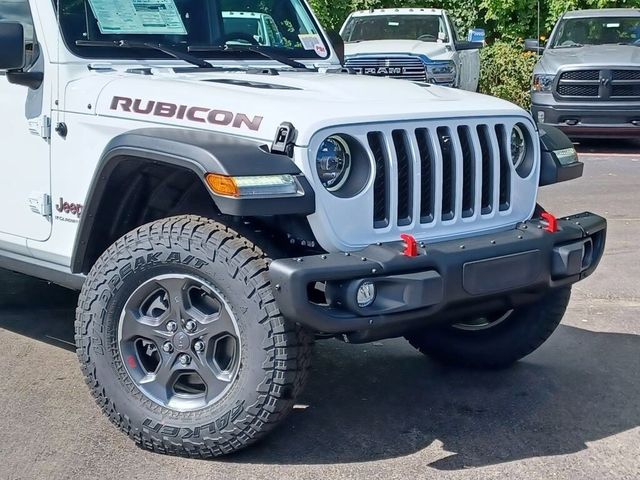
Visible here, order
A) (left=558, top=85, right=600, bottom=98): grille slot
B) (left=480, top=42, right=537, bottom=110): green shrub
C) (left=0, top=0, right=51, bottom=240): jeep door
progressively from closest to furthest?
(left=0, top=0, right=51, bottom=240): jeep door → (left=558, top=85, right=600, bottom=98): grille slot → (left=480, top=42, right=537, bottom=110): green shrub

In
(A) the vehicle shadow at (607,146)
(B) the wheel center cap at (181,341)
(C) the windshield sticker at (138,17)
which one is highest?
(C) the windshield sticker at (138,17)

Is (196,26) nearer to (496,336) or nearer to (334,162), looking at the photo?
(334,162)

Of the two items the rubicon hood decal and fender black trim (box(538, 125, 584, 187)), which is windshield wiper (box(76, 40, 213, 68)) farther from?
fender black trim (box(538, 125, 584, 187))

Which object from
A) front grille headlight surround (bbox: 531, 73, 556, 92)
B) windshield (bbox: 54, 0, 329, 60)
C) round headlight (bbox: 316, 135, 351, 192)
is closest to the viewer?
round headlight (bbox: 316, 135, 351, 192)

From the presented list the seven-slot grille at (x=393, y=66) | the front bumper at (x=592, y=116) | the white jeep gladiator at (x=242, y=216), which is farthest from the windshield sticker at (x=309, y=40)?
the seven-slot grille at (x=393, y=66)

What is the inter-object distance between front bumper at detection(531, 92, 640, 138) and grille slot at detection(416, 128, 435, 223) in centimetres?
904

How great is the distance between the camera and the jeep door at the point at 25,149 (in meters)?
4.25

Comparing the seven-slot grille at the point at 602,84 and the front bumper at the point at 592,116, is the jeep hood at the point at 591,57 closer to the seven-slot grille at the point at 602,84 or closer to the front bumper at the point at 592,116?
the seven-slot grille at the point at 602,84

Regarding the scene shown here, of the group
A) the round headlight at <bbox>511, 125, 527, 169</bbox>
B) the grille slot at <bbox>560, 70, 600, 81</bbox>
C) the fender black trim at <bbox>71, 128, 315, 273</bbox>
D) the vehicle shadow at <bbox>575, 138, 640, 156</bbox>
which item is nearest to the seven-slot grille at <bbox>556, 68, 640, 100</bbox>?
the grille slot at <bbox>560, 70, 600, 81</bbox>

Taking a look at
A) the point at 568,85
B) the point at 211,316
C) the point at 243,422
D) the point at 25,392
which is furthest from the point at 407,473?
the point at 568,85

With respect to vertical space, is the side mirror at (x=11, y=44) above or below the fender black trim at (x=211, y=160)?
above

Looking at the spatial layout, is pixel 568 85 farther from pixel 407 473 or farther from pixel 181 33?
pixel 407 473

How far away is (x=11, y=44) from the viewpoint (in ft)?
13.1

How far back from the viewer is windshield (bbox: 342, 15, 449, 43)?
15.0m
